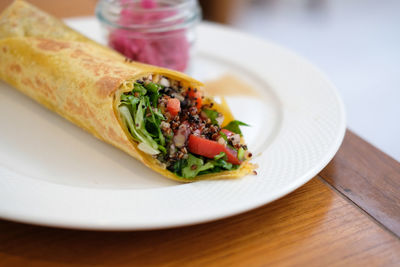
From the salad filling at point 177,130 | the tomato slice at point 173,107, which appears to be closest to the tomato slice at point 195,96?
the salad filling at point 177,130

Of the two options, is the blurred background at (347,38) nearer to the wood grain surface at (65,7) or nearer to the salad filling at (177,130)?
the wood grain surface at (65,7)

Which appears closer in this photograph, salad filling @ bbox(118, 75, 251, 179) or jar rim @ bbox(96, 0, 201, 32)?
salad filling @ bbox(118, 75, 251, 179)

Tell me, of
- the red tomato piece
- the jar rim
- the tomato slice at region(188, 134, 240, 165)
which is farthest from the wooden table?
the jar rim

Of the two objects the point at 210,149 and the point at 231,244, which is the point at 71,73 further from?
the point at 231,244

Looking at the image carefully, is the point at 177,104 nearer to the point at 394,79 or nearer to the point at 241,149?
the point at 241,149

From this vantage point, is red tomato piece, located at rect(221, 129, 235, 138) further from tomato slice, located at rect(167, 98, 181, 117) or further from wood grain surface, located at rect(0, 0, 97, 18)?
wood grain surface, located at rect(0, 0, 97, 18)
